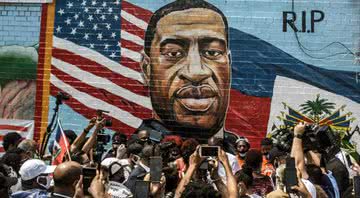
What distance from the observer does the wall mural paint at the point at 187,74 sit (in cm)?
1356

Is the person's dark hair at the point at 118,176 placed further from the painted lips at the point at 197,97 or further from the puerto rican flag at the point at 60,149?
the painted lips at the point at 197,97

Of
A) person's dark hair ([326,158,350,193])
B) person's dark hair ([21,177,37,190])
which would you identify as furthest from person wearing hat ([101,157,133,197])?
person's dark hair ([326,158,350,193])

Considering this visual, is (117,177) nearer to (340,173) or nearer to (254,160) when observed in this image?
(254,160)

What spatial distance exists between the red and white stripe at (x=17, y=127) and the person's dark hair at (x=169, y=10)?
2.84m

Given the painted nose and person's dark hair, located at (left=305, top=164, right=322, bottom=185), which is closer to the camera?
person's dark hair, located at (left=305, top=164, right=322, bottom=185)

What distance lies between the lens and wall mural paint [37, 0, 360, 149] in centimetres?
1356

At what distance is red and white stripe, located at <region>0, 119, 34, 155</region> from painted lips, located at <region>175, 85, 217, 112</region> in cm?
318

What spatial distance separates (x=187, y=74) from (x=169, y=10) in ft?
4.55

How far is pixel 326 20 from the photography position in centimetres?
1368

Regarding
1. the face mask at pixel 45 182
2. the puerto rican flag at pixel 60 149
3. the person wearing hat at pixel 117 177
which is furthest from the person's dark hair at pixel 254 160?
the face mask at pixel 45 182

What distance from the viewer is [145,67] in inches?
551

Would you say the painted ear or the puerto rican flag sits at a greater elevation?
the painted ear

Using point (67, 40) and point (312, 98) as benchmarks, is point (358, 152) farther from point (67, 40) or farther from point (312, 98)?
point (67, 40)

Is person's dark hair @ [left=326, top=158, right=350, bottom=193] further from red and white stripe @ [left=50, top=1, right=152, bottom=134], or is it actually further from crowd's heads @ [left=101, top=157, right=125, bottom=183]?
red and white stripe @ [left=50, top=1, right=152, bottom=134]
